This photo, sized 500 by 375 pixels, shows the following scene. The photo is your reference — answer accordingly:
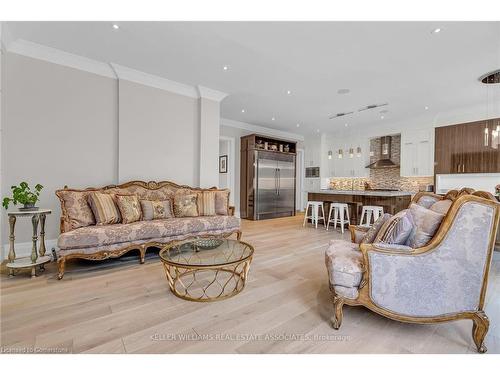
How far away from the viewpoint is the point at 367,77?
13.1 feet

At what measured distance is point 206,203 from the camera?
4035 millimetres

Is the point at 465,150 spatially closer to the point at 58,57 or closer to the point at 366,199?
the point at 366,199

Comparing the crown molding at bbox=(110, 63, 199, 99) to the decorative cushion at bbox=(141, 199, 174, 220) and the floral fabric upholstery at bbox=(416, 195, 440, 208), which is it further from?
the floral fabric upholstery at bbox=(416, 195, 440, 208)

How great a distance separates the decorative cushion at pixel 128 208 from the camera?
3232mm

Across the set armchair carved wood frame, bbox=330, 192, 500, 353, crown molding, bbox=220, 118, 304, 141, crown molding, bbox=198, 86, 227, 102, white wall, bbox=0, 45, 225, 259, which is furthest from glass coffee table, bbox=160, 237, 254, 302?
crown molding, bbox=220, 118, 304, 141

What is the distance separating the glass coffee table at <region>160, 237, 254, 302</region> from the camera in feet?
6.66

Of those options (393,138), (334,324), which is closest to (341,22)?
(334,324)

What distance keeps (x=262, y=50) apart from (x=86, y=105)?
275 centimetres

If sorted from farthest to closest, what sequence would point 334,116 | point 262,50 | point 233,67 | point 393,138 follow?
point 393,138
point 334,116
point 233,67
point 262,50

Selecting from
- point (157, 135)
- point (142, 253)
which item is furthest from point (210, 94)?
point (142, 253)

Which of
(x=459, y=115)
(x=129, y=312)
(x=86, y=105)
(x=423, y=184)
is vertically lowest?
(x=129, y=312)

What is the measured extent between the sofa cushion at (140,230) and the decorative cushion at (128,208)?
0.12m

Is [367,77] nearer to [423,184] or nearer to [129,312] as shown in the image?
[423,184]

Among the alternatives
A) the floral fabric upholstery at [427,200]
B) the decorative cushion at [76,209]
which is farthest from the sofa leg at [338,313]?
the decorative cushion at [76,209]
